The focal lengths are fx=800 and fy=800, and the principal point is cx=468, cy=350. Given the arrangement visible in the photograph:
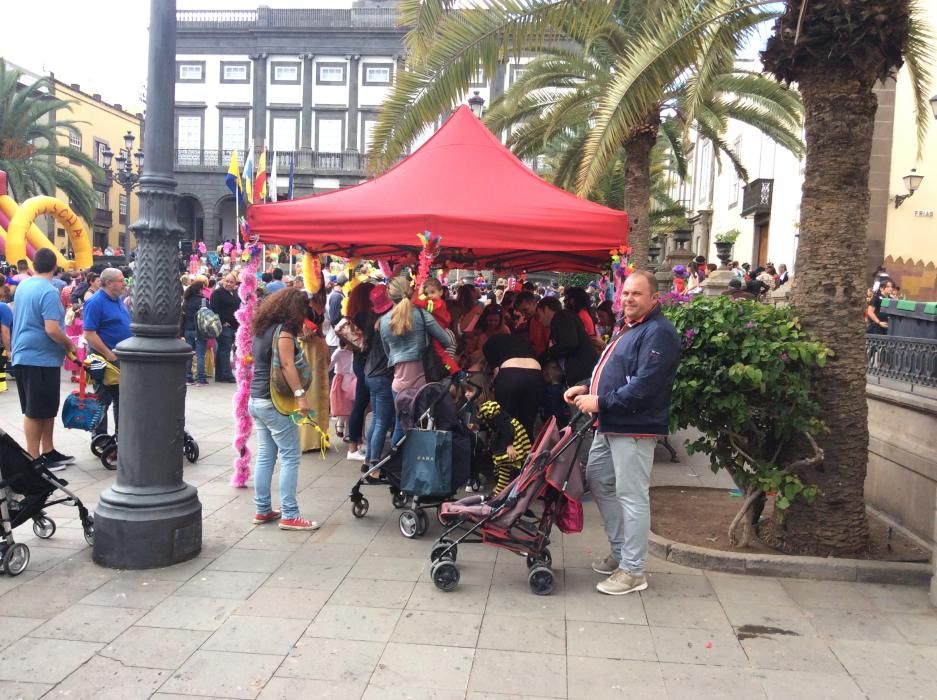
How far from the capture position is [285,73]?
1684 inches

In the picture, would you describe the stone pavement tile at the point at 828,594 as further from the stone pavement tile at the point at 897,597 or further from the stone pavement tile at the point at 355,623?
the stone pavement tile at the point at 355,623

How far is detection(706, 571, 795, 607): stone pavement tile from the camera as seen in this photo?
4633mm

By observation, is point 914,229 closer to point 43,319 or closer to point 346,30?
point 43,319

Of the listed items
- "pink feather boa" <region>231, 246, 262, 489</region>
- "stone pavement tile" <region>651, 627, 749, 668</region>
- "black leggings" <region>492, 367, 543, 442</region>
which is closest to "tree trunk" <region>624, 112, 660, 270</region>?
"black leggings" <region>492, 367, 543, 442</region>

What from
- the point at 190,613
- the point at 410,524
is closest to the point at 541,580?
the point at 410,524

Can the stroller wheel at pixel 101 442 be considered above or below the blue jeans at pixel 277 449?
below

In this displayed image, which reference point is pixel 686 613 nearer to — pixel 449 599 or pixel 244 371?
pixel 449 599

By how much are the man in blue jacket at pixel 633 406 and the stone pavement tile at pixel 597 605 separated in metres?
0.08

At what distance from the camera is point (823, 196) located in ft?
17.2

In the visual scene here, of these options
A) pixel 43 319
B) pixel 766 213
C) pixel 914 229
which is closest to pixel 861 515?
pixel 43 319

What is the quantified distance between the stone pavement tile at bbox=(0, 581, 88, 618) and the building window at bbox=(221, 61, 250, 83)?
42.7 metres

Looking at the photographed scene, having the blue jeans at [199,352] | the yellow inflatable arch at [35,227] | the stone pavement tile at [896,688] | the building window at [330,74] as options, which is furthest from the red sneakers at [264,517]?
the building window at [330,74]

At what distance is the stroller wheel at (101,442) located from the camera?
291 inches

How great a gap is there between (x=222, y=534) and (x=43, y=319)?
262 cm
